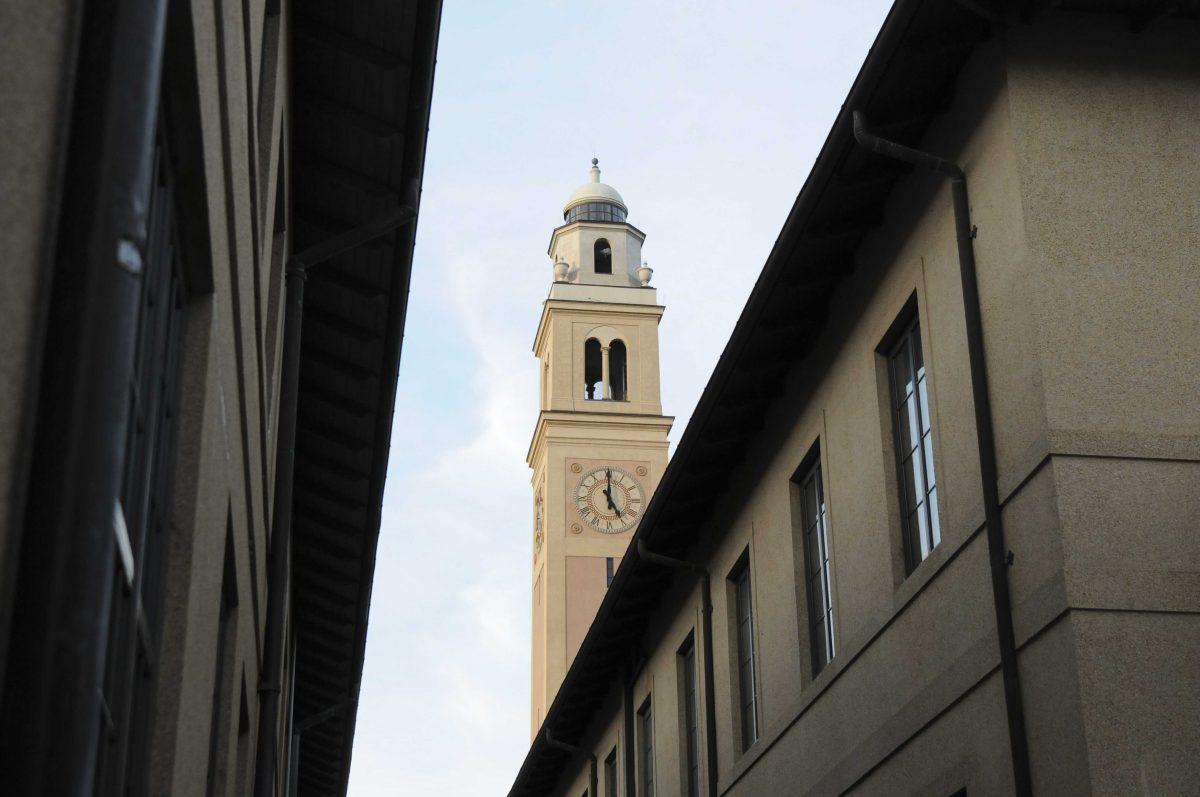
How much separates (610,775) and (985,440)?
15949mm

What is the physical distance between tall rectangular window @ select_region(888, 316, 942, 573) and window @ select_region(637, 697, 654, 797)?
10.00 meters

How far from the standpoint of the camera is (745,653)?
59.4ft

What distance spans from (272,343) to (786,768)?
696cm

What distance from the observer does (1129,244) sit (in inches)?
428

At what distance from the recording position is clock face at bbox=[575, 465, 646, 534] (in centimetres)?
5847

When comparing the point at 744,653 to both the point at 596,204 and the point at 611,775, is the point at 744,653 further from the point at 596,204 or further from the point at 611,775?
the point at 596,204

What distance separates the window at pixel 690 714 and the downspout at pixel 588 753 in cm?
630

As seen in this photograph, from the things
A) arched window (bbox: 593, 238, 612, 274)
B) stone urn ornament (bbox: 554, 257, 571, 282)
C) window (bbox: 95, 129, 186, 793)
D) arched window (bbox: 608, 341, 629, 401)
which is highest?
arched window (bbox: 593, 238, 612, 274)

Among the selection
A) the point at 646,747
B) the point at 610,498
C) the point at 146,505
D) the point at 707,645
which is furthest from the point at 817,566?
the point at 610,498

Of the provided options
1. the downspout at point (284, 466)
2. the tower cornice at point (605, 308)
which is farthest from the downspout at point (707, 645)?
the tower cornice at point (605, 308)

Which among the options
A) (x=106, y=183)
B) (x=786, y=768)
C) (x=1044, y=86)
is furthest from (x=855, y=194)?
(x=106, y=183)

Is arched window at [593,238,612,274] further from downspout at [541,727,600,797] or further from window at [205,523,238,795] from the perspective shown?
window at [205,523,238,795]

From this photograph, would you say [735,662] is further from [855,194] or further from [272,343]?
[272,343]

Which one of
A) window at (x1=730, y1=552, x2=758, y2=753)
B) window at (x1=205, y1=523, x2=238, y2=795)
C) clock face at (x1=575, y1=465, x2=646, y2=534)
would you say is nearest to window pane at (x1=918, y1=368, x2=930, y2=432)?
window at (x1=730, y1=552, x2=758, y2=753)
